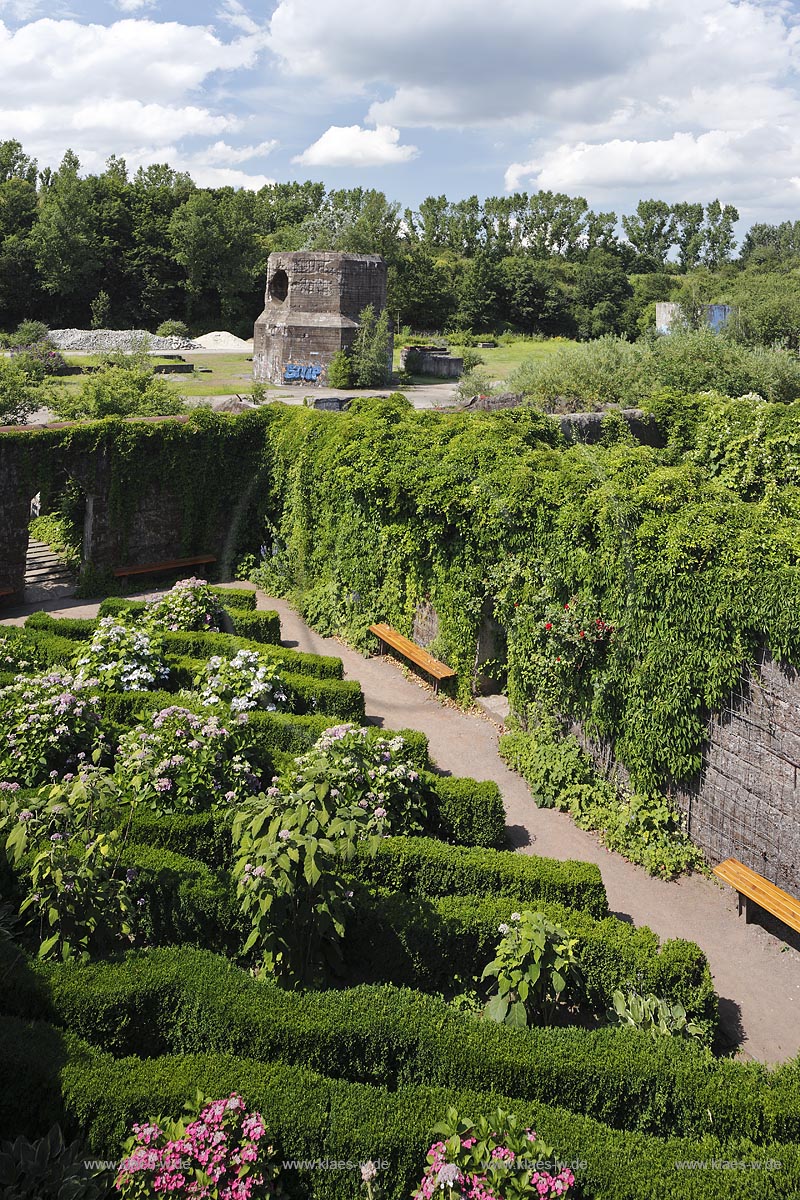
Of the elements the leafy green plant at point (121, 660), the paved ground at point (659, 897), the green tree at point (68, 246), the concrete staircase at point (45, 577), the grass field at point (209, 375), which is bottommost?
the paved ground at point (659, 897)

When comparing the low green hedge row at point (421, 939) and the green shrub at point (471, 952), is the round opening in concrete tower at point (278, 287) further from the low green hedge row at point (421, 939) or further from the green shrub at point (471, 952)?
the green shrub at point (471, 952)

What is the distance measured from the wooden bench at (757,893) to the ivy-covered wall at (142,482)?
39.0ft

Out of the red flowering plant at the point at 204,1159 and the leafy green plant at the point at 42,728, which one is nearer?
the red flowering plant at the point at 204,1159

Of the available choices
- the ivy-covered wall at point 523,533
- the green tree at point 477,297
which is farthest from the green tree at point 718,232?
the ivy-covered wall at point 523,533

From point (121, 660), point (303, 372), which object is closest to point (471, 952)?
point (121, 660)

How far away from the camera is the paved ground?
7.39 meters

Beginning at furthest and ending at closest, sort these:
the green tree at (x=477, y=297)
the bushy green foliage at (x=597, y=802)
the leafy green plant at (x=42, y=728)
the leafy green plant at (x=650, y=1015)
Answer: the green tree at (x=477, y=297), the bushy green foliage at (x=597, y=802), the leafy green plant at (x=42, y=728), the leafy green plant at (x=650, y=1015)

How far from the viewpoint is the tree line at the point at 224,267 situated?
171ft

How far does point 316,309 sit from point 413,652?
22.9 m

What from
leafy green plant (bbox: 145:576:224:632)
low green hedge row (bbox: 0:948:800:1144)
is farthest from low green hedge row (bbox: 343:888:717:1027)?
leafy green plant (bbox: 145:576:224:632)

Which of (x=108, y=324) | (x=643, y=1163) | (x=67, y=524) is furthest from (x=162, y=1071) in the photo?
(x=108, y=324)

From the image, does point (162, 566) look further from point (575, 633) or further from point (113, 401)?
point (575, 633)

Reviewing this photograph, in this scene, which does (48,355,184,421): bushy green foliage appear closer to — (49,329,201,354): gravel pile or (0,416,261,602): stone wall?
(0,416,261,602): stone wall

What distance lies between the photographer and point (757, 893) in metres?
8.41
